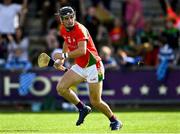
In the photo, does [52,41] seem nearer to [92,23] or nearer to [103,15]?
[92,23]

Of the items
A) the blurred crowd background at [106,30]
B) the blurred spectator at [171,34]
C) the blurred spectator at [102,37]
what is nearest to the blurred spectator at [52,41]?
the blurred crowd background at [106,30]

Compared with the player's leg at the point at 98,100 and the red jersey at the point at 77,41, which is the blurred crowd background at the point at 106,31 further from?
the player's leg at the point at 98,100

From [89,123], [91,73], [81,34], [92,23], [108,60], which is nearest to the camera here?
[81,34]

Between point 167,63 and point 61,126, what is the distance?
712 centimetres

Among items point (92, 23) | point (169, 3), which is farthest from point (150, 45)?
point (169, 3)

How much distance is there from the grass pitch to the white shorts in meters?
1.03

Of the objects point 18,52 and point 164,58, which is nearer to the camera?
point 164,58

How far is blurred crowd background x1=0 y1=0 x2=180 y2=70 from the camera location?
2191 cm

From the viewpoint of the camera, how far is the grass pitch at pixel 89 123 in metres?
13.8


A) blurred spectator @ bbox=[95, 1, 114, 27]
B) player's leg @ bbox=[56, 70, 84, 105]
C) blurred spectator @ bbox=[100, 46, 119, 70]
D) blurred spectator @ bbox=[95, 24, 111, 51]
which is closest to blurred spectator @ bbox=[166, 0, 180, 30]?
blurred spectator @ bbox=[95, 1, 114, 27]

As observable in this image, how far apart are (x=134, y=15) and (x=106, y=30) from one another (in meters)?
1.19

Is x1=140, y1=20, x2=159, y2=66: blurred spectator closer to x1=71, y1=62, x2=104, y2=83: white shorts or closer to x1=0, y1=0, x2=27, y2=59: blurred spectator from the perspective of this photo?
x1=0, y1=0, x2=27, y2=59: blurred spectator

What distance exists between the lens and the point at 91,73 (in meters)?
13.8

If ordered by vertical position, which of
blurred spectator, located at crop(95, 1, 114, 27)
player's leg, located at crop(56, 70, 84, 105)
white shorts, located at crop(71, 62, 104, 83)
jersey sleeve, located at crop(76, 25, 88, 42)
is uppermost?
jersey sleeve, located at crop(76, 25, 88, 42)
